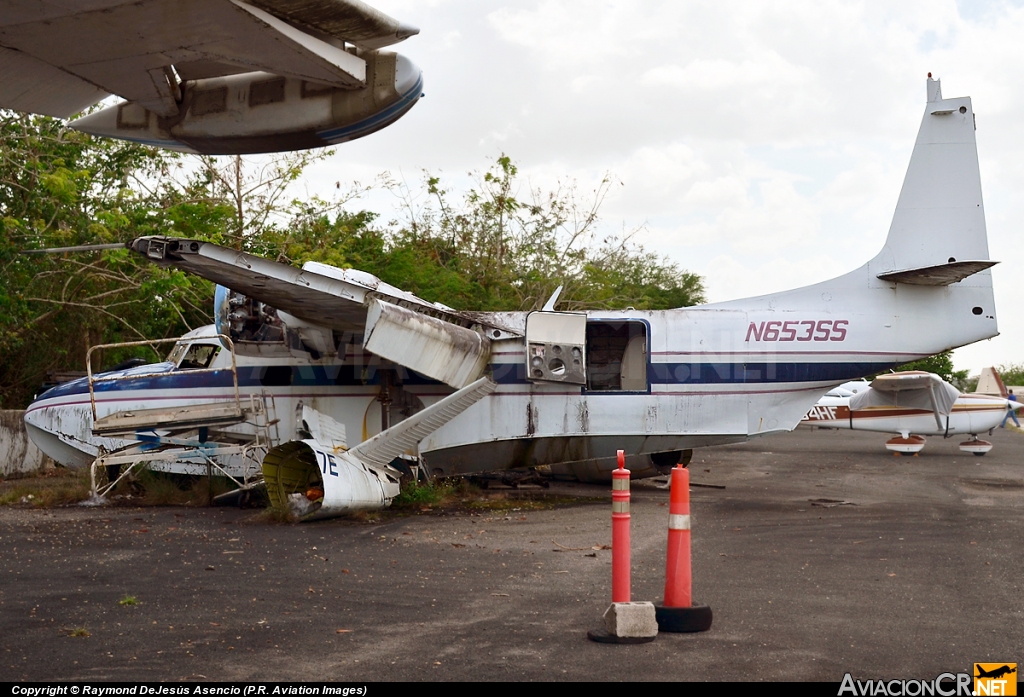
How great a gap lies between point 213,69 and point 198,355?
32.8ft

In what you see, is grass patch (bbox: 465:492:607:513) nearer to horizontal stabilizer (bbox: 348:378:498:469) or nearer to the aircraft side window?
horizontal stabilizer (bbox: 348:378:498:469)

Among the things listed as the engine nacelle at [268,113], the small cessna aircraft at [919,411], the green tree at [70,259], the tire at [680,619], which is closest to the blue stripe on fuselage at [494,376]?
the green tree at [70,259]

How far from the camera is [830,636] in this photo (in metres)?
5.70

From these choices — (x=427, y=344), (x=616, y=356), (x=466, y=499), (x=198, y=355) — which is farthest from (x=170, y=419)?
(x=616, y=356)

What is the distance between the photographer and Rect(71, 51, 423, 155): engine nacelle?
11.5ft

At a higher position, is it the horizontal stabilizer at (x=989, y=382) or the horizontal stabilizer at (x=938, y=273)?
the horizontal stabilizer at (x=938, y=273)

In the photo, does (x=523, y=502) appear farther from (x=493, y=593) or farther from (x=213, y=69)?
(x=213, y=69)

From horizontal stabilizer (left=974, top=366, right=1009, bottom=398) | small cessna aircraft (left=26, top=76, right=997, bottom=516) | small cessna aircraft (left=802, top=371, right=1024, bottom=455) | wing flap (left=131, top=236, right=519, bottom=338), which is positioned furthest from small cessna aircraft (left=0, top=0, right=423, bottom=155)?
horizontal stabilizer (left=974, top=366, right=1009, bottom=398)

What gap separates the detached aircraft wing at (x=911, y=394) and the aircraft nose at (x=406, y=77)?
19.5 m

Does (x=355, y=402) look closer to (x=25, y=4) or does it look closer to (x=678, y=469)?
(x=678, y=469)

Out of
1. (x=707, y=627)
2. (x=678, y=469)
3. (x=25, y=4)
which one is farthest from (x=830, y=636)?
(x=25, y=4)

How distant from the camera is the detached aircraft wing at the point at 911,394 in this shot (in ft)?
70.1

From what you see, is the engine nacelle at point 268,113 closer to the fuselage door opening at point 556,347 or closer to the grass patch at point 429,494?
the fuselage door opening at point 556,347

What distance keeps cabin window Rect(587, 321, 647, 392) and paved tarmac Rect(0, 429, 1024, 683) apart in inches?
70.5
